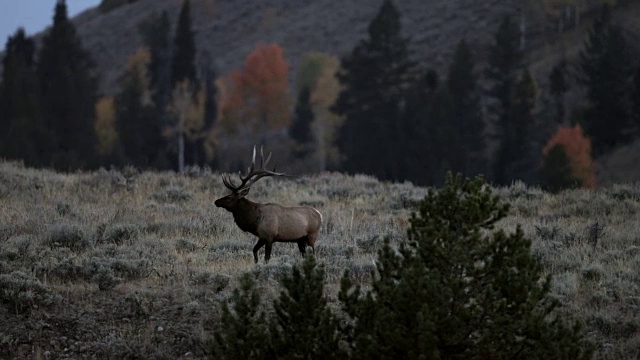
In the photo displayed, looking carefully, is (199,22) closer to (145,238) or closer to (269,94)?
(269,94)

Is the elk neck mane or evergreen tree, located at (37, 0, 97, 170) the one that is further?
evergreen tree, located at (37, 0, 97, 170)

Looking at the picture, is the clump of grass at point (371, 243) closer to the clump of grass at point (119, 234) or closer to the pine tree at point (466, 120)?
the clump of grass at point (119, 234)

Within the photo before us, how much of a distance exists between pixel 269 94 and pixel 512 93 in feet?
59.9

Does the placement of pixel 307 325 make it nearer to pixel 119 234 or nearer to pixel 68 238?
pixel 68 238

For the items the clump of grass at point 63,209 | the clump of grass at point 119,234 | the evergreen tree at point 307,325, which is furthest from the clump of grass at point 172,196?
the evergreen tree at point 307,325

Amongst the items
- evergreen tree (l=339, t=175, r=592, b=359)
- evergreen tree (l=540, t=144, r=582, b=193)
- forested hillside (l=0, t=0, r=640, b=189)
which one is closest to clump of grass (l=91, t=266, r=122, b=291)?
evergreen tree (l=339, t=175, r=592, b=359)

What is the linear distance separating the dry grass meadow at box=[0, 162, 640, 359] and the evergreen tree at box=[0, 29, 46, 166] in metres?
30.9

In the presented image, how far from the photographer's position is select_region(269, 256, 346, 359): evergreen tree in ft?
23.2

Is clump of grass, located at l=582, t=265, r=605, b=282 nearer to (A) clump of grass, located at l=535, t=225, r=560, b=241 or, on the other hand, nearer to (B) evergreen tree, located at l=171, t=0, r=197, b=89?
(A) clump of grass, located at l=535, t=225, r=560, b=241

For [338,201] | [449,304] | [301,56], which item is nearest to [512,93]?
[301,56]

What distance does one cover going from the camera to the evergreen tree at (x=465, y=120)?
51906 millimetres

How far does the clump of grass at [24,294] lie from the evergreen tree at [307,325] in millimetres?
3270

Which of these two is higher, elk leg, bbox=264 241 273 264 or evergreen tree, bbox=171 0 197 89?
evergreen tree, bbox=171 0 197 89

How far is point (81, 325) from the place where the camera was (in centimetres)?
919
